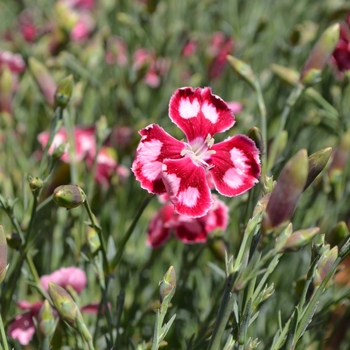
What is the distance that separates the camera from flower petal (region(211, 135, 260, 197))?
2.96 feet

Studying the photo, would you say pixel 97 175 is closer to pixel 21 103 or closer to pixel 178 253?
pixel 178 253

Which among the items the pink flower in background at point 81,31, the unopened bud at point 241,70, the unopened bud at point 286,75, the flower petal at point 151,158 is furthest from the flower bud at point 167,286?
the pink flower in background at point 81,31

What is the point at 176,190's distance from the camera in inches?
34.1

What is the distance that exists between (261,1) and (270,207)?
1943mm

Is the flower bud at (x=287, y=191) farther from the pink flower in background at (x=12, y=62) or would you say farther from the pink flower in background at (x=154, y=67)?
the pink flower in background at (x=12, y=62)

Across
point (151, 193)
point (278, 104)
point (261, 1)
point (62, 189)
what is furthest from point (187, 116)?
point (261, 1)

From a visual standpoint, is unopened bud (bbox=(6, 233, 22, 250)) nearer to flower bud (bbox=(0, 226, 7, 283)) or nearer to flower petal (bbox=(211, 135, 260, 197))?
flower bud (bbox=(0, 226, 7, 283))

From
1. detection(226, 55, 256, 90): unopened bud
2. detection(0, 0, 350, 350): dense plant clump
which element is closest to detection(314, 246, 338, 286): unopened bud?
detection(0, 0, 350, 350): dense plant clump

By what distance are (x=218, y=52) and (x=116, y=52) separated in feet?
1.16

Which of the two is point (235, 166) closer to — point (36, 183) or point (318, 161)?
point (318, 161)

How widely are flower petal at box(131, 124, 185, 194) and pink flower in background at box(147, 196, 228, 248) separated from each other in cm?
21

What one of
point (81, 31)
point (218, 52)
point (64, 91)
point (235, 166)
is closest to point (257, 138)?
point (235, 166)

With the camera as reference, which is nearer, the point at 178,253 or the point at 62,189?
the point at 62,189

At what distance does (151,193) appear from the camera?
91 centimetres
